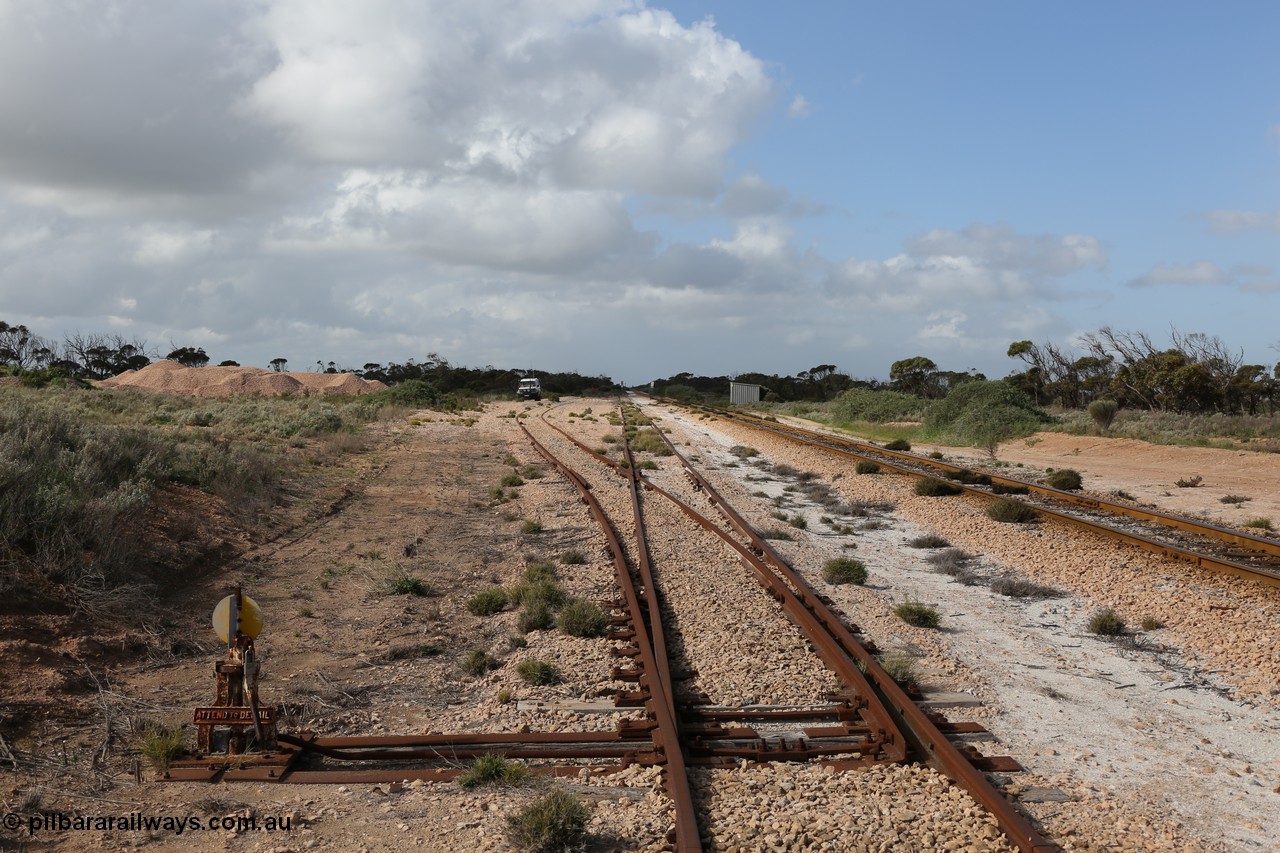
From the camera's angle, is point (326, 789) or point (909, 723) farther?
point (909, 723)

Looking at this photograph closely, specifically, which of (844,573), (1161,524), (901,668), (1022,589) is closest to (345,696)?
(901,668)

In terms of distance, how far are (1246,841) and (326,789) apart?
5058 mm

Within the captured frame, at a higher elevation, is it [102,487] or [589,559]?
[102,487]

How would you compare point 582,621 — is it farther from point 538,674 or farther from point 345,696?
point 345,696

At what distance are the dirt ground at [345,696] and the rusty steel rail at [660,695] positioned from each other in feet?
0.58

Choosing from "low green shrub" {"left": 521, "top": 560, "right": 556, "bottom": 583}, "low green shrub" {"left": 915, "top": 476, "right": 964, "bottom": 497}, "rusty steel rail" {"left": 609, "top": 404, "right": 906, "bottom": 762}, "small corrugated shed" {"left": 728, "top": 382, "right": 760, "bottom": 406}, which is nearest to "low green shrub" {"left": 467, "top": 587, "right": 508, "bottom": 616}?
"low green shrub" {"left": 521, "top": 560, "right": 556, "bottom": 583}

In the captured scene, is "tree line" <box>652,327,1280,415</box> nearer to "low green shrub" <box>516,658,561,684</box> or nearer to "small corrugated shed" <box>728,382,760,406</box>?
"small corrugated shed" <box>728,382,760,406</box>

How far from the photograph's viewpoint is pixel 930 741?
19.3 feet

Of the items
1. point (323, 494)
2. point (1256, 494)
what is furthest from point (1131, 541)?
point (323, 494)

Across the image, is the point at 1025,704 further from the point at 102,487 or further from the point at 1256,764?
the point at 102,487

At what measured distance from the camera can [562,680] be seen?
24.7 feet

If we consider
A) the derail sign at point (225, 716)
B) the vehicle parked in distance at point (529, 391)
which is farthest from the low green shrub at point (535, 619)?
the vehicle parked in distance at point (529, 391)

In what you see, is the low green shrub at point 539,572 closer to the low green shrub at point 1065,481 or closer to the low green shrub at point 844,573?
the low green shrub at point 844,573

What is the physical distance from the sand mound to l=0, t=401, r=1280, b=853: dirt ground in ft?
187
